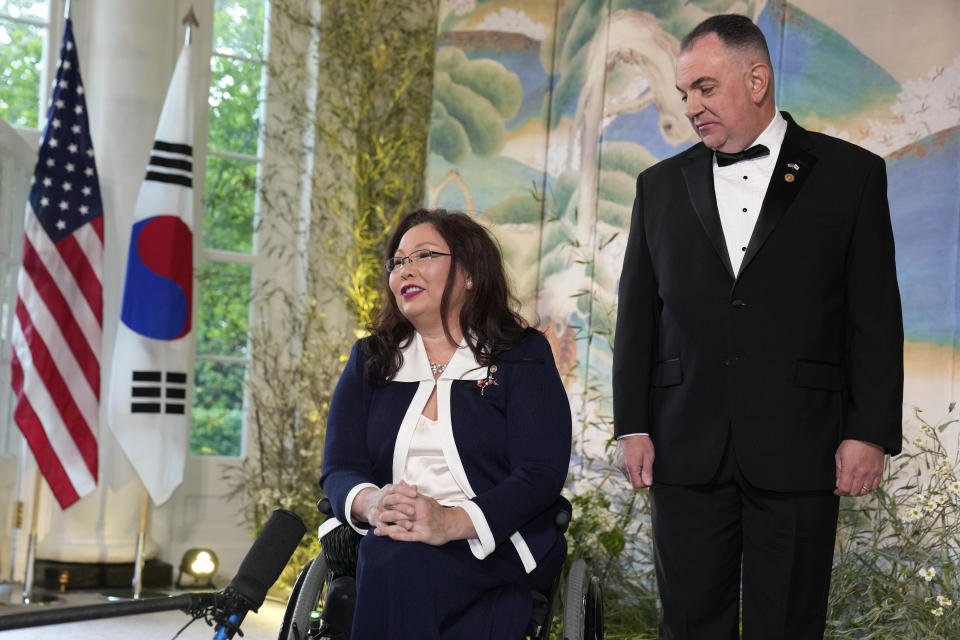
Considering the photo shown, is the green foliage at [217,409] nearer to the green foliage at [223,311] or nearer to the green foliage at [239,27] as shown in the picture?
the green foliage at [223,311]

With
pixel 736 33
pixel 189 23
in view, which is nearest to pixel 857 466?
pixel 736 33

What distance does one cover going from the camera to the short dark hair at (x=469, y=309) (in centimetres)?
215

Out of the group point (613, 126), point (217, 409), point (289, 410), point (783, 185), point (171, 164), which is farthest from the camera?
point (217, 409)

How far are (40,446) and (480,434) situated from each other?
8.96ft

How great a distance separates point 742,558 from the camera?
1854 millimetres

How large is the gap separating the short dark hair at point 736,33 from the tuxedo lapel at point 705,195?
0.21 meters

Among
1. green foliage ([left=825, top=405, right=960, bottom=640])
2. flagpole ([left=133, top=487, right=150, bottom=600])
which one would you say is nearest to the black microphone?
green foliage ([left=825, top=405, right=960, bottom=640])

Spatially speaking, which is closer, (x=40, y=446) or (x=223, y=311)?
(x=40, y=446)

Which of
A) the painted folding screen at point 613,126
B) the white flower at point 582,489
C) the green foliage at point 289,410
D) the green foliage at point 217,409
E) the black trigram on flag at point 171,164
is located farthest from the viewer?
the green foliage at point 217,409

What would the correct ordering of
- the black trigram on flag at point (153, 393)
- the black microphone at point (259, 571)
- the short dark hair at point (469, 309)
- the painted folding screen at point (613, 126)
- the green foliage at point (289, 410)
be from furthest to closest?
1. the green foliage at point (289, 410)
2. the black trigram on flag at point (153, 393)
3. the painted folding screen at point (613, 126)
4. the short dark hair at point (469, 309)
5. the black microphone at point (259, 571)

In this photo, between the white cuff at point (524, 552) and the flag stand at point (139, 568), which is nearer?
the white cuff at point (524, 552)

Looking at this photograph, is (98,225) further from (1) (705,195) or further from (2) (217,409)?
(1) (705,195)

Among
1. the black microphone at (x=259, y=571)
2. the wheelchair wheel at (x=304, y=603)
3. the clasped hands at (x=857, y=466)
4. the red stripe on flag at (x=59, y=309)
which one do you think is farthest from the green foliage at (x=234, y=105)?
the black microphone at (x=259, y=571)

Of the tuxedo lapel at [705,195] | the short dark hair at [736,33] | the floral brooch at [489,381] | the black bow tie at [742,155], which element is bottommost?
the floral brooch at [489,381]
